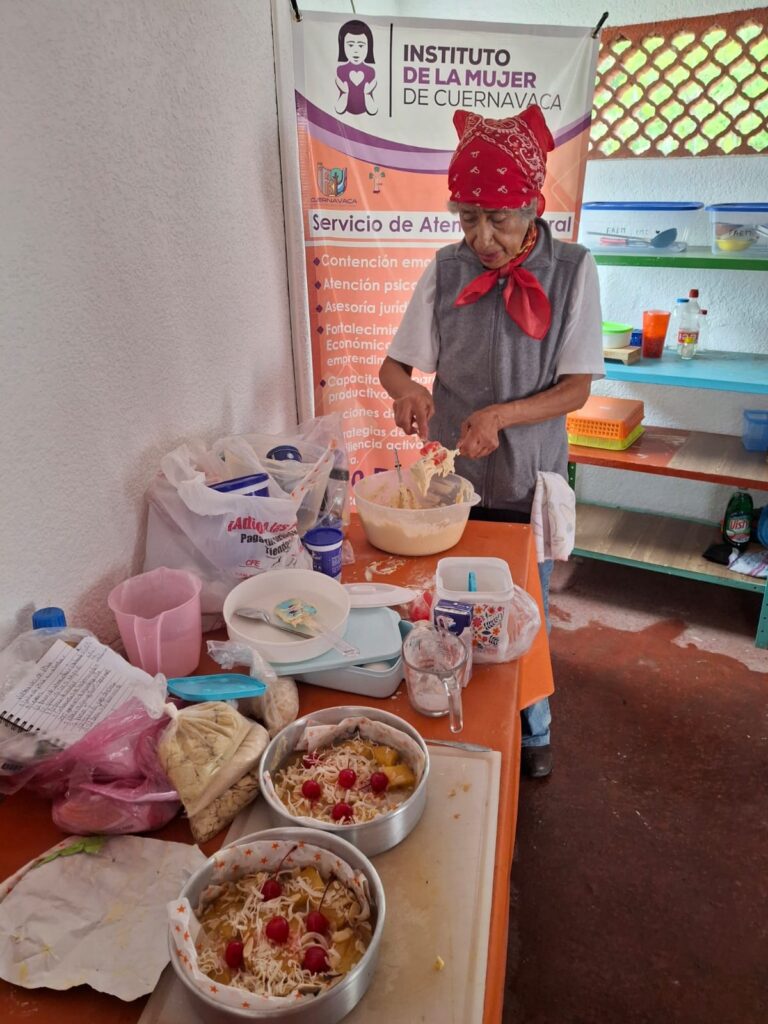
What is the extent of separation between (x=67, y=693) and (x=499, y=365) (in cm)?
118

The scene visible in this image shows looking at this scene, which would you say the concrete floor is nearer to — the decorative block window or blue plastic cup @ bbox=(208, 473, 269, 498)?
blue plastic cup @ bbox=(208, 473, 269, 498)

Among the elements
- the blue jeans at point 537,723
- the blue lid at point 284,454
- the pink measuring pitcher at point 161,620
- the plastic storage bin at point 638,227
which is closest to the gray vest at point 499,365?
the blue jeans at point 537,723

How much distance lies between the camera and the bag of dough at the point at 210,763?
2.71ft

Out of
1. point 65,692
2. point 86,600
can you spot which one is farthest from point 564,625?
point 65,692

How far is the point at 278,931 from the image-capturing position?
26.5 inches

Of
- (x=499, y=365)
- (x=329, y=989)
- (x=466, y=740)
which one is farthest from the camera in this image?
(x=499, y=365)

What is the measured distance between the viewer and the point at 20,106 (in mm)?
976

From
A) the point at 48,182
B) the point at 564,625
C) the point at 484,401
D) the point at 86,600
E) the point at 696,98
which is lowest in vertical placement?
the point at 564,625

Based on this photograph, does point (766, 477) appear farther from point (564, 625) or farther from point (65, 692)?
point (65, 692)

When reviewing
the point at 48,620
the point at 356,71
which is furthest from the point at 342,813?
the point at 356,71

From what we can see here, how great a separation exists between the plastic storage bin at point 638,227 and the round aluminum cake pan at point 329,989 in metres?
2.42

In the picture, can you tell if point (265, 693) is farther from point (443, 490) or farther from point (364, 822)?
point (443, 490)

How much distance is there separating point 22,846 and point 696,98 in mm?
3095

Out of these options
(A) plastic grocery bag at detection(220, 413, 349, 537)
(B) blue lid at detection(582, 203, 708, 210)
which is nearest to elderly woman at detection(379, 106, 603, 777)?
(A) plastic grocery bag at detection(220, 413, 349, 537)
